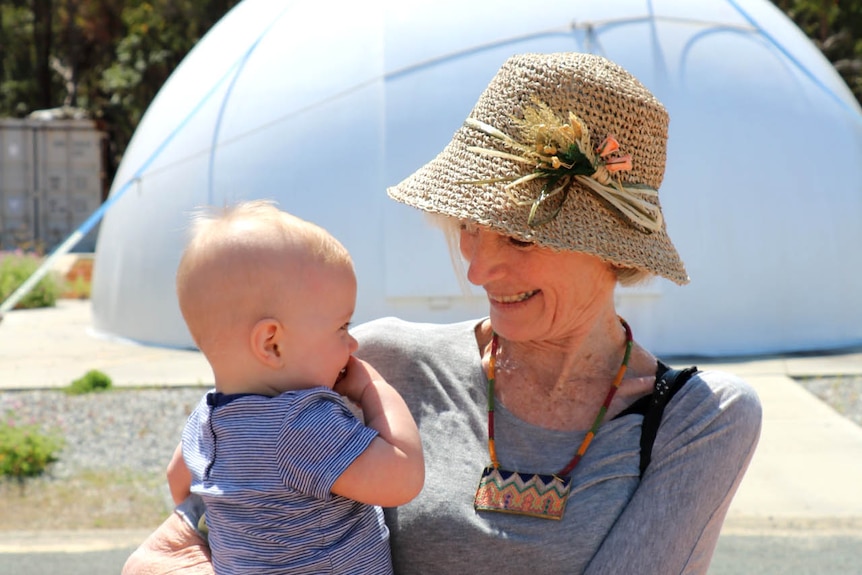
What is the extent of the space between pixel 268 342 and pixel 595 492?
0.62m

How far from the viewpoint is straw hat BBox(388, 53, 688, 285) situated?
1942mm

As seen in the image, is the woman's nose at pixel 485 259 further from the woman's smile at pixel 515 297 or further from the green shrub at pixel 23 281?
the green shrub at pixel 23 281

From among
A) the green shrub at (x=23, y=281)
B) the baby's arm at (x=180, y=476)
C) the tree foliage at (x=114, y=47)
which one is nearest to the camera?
the baby's arm at (x=180, y=476)

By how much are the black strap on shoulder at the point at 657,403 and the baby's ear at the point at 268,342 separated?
25.6 inches

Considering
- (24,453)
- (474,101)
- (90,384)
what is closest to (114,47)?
(474,101)

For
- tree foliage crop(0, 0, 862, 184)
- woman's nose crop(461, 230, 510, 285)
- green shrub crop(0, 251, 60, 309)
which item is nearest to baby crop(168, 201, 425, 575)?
woman's nose crop(461, 230, 510, 285)

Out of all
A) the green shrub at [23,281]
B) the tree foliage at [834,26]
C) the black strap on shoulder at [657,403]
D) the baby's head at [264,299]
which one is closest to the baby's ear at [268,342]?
the baby's head at [264,299]

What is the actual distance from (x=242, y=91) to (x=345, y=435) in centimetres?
779

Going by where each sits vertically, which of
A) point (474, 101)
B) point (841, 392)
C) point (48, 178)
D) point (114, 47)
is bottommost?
point (48, 178)

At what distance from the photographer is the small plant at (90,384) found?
7.55 metres

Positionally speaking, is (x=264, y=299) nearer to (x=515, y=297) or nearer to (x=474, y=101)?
(x=515, y=297)

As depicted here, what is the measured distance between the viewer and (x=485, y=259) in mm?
2070

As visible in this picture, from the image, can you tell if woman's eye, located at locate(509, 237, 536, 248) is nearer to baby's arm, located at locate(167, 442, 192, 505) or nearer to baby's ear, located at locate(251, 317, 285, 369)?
baby's ear, located at locate(251, 317, 285, 369)

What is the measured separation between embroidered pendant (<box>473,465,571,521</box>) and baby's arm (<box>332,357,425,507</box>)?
0.48 ft
